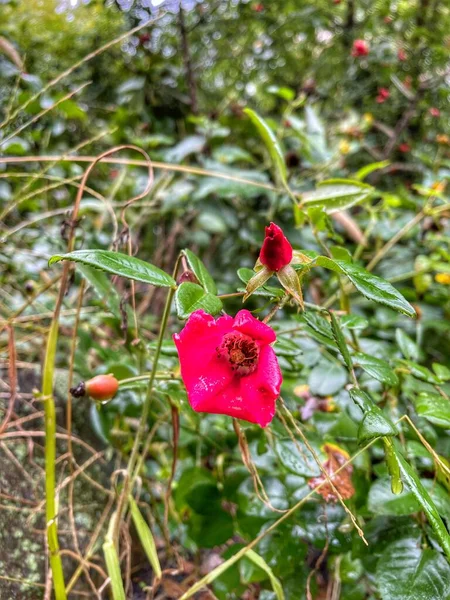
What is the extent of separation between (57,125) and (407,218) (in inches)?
37.3

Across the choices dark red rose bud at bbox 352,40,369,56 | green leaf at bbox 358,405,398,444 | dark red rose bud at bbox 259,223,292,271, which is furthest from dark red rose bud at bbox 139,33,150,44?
green leaf at bbox 358,405,398,444

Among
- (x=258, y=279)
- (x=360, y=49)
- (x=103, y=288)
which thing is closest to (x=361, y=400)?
(x=258, y=279)

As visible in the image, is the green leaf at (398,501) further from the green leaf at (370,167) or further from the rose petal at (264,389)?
the green leaf at (370,167)

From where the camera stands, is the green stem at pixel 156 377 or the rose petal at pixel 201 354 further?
the green stem at pixel 156 377

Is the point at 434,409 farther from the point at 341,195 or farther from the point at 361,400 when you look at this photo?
the point at 341,195

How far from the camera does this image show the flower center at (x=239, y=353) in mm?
421

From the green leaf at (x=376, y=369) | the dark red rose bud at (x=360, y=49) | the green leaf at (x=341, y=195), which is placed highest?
the dark red rose bud at (x=360, y=49)

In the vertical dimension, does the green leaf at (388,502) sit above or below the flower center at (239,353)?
below

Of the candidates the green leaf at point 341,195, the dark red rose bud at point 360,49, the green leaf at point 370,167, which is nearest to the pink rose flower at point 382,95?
the dark red rose bud at point 360,49

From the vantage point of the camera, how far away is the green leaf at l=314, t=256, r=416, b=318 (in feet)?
1.23

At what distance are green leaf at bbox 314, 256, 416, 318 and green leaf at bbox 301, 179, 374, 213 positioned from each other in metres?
0.30

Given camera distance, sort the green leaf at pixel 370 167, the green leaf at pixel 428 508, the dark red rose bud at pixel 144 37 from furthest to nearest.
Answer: the dark red rose bud at pixel 144 37 < the green leaf at pixel 370 167 < the green leaf at pixel 428 508

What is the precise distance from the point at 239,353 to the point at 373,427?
131mm

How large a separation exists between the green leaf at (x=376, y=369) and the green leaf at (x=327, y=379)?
0.14 metres
